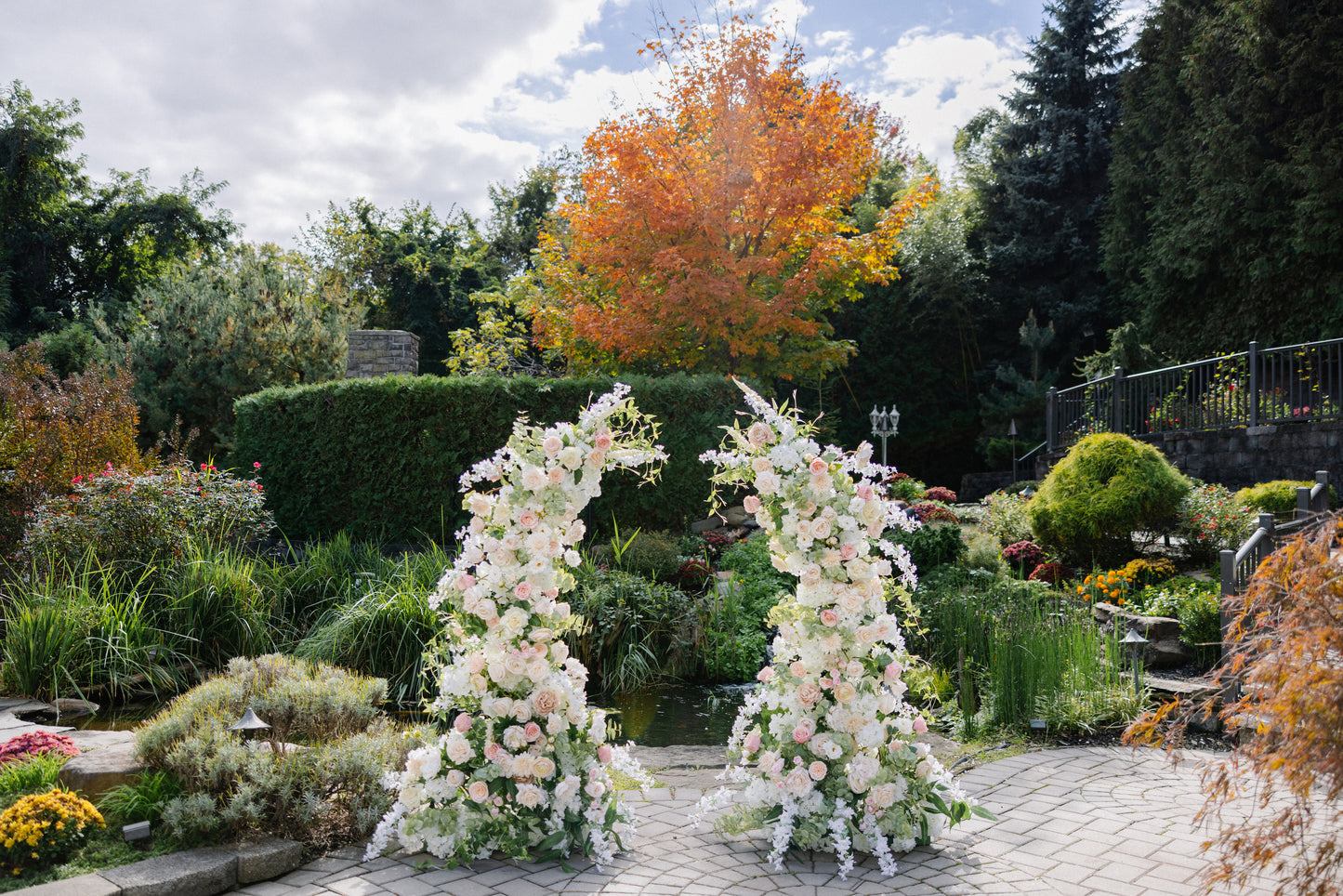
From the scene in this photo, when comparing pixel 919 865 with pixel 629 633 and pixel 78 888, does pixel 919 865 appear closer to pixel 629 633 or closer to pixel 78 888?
pixel 78 888

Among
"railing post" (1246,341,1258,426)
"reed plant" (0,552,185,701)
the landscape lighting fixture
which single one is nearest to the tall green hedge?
"reed plant" (0,552,185,701)

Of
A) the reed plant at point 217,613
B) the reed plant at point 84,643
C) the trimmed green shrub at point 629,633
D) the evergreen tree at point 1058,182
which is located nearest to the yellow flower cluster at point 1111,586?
the trimmed green shrub at point 629,633

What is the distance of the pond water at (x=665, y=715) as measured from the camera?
15.5 feet

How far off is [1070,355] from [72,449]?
1788 cm

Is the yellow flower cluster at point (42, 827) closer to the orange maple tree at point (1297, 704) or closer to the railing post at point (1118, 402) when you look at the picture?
the orange maple tree at point (1297, 704)

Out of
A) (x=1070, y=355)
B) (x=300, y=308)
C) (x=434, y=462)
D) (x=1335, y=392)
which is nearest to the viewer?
(x=434, y=462)

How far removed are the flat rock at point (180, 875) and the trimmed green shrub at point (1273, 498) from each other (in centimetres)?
846

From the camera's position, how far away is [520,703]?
304 cm

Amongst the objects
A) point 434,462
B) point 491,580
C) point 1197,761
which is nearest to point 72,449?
point 434,462

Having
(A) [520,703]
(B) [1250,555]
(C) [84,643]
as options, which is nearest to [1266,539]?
(B) [1250,555]

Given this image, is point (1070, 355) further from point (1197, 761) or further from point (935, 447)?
point (1197, 761)

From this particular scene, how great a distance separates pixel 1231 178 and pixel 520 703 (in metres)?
16.4

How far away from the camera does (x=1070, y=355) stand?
59.5 ft

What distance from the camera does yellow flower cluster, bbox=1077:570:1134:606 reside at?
6.61m
